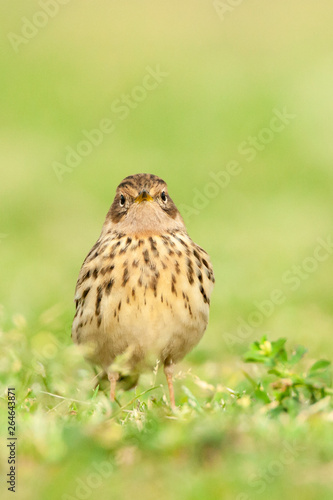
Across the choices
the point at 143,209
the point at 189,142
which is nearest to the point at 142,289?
the point at 143,209

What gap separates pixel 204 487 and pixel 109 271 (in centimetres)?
274

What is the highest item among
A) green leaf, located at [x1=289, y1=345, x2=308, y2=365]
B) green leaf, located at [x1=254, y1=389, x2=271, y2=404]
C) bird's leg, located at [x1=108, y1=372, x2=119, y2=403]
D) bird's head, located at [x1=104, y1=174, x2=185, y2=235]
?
bird's head, located at [x1=104, y1=174, x2=185, y2=235]

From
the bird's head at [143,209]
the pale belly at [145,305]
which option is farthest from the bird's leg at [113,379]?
the bird's head at [143,209]

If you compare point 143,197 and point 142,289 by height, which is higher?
point 143,197

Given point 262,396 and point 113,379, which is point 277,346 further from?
point 113,379

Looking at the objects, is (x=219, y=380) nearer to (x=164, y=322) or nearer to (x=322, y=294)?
(x=164, y=322)

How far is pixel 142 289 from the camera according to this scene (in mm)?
6656

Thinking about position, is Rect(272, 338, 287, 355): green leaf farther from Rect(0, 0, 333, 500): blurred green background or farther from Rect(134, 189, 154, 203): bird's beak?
Rect(134, 189, 154, 203): bird's beak

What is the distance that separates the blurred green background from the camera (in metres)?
11.0

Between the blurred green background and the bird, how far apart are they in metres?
0.63

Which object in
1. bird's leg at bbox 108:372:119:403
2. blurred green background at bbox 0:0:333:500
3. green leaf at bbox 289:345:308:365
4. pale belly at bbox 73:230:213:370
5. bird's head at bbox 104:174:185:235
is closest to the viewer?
green leaf at bbox 289:345:308:365

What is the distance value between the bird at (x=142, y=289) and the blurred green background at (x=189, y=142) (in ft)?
2.06

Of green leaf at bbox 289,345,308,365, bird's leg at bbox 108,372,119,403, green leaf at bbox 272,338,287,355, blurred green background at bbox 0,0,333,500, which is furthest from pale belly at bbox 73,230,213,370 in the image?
green leaf at bbox 289,345,308,365

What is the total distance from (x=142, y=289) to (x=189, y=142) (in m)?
11.0
